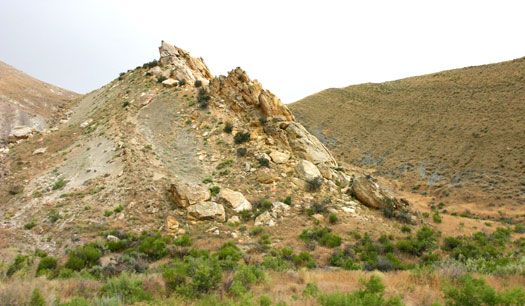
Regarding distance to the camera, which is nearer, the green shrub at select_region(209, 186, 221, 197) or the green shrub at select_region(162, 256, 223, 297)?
the green shrub at select_region(162, 256, 223, 297)

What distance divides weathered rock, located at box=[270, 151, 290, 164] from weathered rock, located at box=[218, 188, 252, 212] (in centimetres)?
386

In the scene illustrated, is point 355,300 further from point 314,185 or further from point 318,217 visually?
point 314,185

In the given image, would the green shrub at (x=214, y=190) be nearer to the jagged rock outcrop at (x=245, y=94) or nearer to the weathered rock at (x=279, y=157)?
the weathered rock at (x=279, y=157)

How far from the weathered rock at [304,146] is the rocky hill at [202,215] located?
4.2 inches

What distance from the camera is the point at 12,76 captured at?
4200 cm

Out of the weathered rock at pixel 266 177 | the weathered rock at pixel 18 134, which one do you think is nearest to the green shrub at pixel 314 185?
the weathered rock at pixel 266 177

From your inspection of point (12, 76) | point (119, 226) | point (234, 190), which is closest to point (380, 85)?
point (234, 190)

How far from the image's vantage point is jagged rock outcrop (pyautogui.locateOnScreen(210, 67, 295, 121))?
2064 centimetres

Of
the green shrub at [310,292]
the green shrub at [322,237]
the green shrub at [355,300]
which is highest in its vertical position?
the green shrub at [355,300]

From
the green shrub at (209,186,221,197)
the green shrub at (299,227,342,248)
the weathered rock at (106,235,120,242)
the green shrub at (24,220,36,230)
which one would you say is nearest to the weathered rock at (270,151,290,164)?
the green shrub at (209,186,221,197)

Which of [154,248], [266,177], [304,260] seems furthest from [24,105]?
[304,260]

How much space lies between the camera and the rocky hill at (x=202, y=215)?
5832mm

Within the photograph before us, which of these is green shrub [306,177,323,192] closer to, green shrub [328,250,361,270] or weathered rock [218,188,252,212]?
weathered rock [218,188,252,212]

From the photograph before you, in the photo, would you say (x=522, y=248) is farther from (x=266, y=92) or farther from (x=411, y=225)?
(x=266, y=92)
